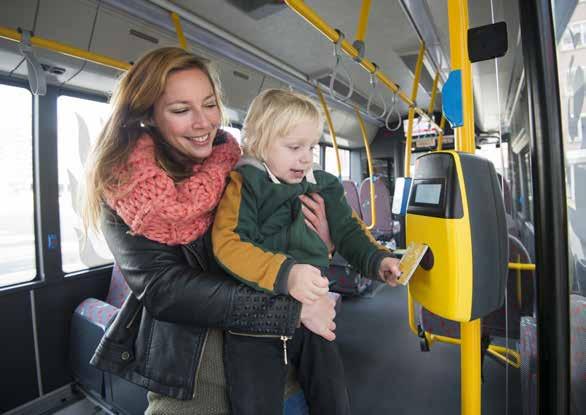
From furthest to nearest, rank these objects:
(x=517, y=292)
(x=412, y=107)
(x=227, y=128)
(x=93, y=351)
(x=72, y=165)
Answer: (x=72, y=165) → (x=412, y=107) → (x=93, y=351) → (x=227, y=128) → (x=517, y=292)

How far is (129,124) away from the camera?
90 centimetres

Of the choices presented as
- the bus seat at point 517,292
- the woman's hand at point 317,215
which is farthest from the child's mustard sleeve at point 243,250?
the bus seat at point 517,292

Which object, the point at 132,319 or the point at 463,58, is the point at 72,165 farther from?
the point at 463,58

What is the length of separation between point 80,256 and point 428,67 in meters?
4.23

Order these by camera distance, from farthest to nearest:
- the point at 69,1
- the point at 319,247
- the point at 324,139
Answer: the point at 324,139
the point at 69,1
the point at 319,247

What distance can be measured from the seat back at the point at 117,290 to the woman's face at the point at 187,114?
2137 millimetres

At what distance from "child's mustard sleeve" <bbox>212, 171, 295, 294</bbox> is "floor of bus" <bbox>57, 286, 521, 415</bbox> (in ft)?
5.85

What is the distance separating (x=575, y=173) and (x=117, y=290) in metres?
3.01

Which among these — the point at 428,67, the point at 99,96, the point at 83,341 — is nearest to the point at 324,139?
the point at 428,67

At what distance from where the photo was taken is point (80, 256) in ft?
9.32

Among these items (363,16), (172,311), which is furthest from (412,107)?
(172,311)

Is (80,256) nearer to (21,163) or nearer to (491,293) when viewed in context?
(21,163)

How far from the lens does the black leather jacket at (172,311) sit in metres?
0.76

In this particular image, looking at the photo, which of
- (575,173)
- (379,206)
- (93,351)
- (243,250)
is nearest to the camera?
(575,173)
